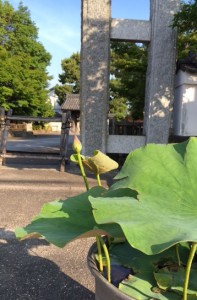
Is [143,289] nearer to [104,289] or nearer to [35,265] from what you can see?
[104,289]

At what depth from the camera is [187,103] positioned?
8875 mm

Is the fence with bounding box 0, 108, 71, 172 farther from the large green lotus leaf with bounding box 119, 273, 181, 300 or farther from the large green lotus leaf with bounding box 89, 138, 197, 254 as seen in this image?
the large green lotus leaf with bounding box 119, 273, 181, 300

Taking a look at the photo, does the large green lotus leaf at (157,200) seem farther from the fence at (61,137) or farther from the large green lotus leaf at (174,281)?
the fence at (61,137)

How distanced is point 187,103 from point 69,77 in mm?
35072

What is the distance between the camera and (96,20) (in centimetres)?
869

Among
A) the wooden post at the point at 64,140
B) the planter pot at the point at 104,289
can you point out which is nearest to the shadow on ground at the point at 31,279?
the planter pot at the point at 104,289

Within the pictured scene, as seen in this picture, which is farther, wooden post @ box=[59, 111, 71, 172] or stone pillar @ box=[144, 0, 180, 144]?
wooden post @ box=[59, 111, 71, 172]

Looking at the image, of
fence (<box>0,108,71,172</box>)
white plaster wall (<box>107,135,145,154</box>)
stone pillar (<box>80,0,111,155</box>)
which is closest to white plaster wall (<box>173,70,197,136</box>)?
white plaster wall (<box>107,135,145,154</box>)

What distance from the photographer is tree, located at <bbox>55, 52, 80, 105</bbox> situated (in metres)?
41.1

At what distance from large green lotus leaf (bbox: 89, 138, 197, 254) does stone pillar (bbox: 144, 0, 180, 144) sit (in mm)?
7691

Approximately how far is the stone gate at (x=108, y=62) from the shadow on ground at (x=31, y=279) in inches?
217

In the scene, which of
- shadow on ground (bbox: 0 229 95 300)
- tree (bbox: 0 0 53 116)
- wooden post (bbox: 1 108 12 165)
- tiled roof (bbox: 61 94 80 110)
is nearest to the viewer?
shadow on ground (bbox: 0 229 95 300)

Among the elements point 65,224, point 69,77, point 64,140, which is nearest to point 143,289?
point 65,224

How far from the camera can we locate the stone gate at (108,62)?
28.5ft
